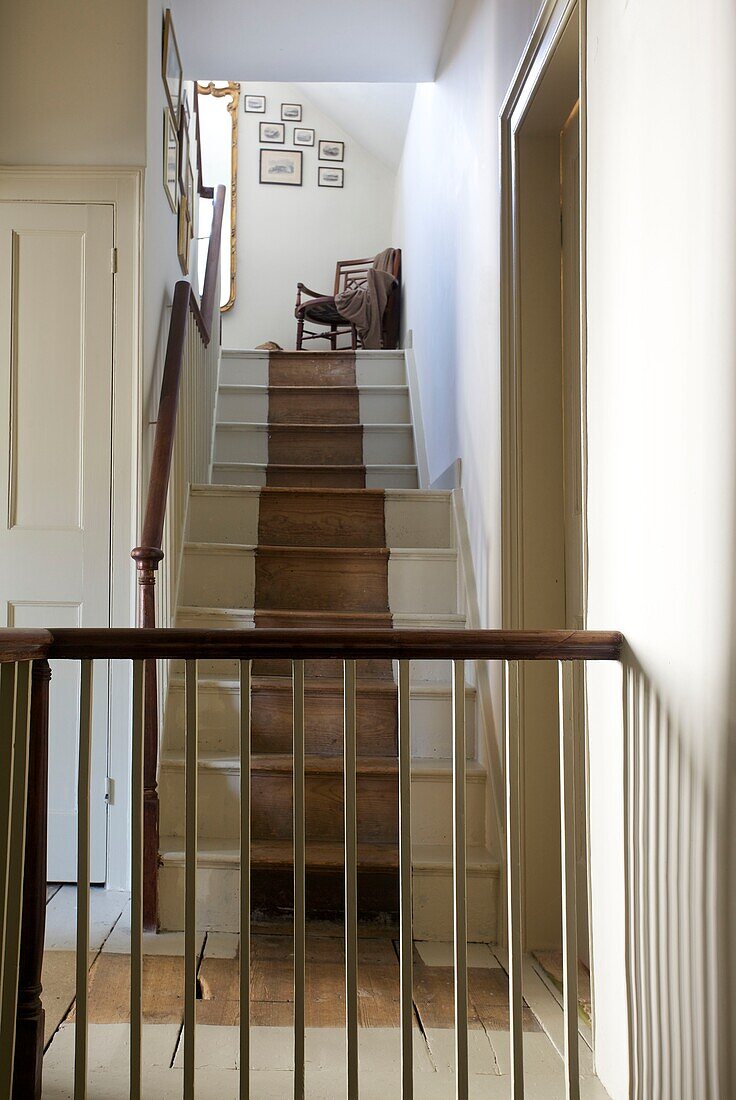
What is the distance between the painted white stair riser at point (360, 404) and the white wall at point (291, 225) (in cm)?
177

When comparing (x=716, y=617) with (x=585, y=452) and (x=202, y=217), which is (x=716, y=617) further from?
(x=202, y=217)

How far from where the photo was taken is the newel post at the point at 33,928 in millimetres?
1635

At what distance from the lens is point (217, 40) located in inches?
149

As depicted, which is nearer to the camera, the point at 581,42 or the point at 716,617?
the point at 716,617

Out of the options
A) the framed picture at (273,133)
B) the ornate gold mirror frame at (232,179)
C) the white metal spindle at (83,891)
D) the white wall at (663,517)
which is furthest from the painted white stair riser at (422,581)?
the framed picture at (273,133)

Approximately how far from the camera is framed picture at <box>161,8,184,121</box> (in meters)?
3.35

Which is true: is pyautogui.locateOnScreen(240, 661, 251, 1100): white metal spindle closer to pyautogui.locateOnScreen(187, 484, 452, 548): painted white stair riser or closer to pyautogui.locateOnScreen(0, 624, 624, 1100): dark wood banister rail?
pyautogui.locateOnScreen(0, 624, 624, 1100): dark wood banister rail

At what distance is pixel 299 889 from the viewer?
1565 mm

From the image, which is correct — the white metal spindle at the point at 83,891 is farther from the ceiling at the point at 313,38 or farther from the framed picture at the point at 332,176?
the framed picture at the point at 332,176

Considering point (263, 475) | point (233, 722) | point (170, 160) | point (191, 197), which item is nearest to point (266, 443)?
point (263, 475)

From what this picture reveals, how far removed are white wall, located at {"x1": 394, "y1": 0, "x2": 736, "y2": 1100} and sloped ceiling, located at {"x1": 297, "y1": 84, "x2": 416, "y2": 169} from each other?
4168 mm

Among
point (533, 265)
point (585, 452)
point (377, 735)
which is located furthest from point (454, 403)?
point (585, 452)

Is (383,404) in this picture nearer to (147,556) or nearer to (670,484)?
(147,556)

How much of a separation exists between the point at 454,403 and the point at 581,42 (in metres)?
1.73
